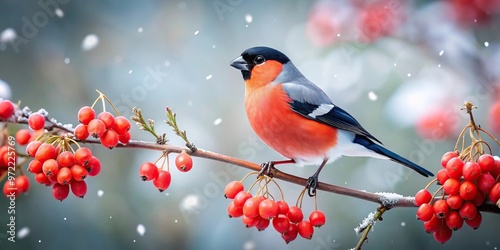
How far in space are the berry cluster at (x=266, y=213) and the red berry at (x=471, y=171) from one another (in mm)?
257

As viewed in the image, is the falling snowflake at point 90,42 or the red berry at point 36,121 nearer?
the red berry at point 36,121

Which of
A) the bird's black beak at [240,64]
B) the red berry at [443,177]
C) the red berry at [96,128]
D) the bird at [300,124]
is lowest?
the red berry at [443,177]

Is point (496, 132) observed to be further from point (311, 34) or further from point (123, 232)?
point (123, 232)

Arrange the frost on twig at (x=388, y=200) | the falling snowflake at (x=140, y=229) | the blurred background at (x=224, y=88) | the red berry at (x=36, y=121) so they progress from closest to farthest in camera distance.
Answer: the red berry at (x=36, y=121)
the frost on twig at (x=388, y=200)
the blurred background at (x=224, y=88)
the falling snowflake at (x=140, y=229)

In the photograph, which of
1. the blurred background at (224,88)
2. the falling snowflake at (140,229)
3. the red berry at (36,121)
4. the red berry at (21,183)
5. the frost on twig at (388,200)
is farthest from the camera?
the falling snowflake at (140,229)

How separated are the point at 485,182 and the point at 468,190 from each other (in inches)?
1.4

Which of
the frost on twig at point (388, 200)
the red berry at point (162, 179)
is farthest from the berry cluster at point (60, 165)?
the frost on twig at point (388, 200)

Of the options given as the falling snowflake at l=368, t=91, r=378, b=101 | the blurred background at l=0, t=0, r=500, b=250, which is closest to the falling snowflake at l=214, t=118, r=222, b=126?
the blurred background at l=0, t=0, r=500, b=250

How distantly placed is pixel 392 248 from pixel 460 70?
1.62 feet

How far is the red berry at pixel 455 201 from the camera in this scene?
954mm

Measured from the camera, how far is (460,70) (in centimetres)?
143

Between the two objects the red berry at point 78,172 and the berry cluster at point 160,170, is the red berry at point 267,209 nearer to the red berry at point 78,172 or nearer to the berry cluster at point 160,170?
the berry cluster at point 160,170

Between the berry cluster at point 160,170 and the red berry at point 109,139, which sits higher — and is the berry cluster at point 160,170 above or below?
below

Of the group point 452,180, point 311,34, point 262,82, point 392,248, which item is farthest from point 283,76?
point 392,248
